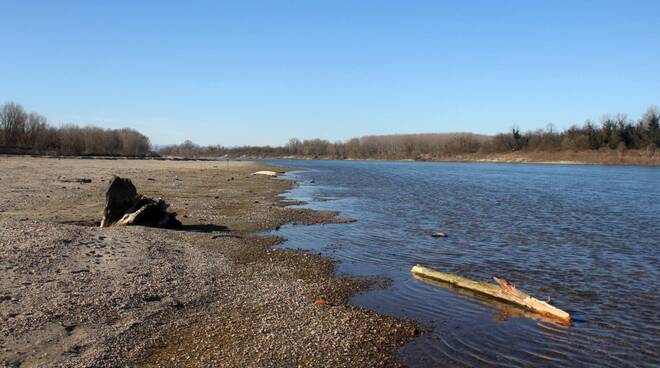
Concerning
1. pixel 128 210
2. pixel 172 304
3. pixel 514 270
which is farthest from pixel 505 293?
pixel 128 210

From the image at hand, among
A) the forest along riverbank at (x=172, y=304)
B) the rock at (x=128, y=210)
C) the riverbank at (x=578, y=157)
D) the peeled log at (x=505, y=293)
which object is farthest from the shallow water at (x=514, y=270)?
the riverbank at (x=578, y=157)

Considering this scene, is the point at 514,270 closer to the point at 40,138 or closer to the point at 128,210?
the point at 128,210

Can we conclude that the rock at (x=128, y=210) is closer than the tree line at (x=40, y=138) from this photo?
Yes

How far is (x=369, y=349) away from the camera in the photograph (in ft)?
29.3

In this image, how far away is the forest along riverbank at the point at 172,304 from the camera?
26.7ft

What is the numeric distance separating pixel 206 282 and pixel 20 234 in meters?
6.91

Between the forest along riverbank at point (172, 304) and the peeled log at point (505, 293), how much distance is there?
2219 mm

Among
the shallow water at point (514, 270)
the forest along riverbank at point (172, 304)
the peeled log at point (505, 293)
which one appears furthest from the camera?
the peeled log at point (505, 293)

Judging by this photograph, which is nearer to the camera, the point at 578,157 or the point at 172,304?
the point at 172,304

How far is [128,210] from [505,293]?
49.9 feet

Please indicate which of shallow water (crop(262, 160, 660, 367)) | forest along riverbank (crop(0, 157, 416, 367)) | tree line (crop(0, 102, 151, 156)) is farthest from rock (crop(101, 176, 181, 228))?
tree line (crop(0, 102, 151, 156))

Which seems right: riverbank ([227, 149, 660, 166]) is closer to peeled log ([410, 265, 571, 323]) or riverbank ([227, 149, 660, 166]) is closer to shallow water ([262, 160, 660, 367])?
shallow water ([262, 160, 660, 367])

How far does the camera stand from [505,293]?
39.3ft

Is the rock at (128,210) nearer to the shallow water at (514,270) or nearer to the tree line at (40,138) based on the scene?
the shallow water at (514,270)
